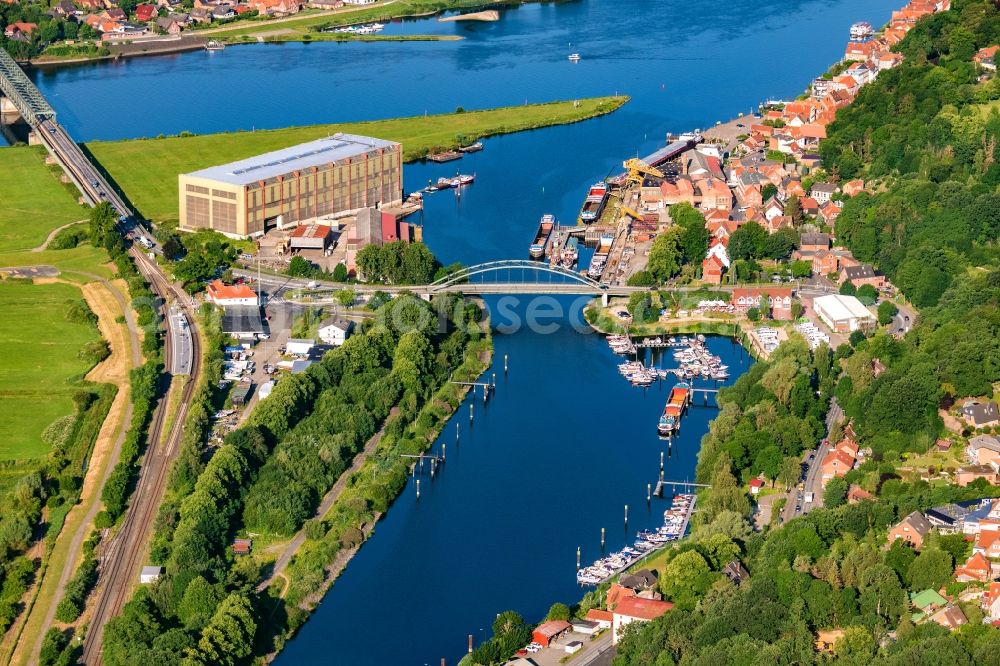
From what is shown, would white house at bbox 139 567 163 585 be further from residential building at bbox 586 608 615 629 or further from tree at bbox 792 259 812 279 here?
tree at bbox 792 259 812 279

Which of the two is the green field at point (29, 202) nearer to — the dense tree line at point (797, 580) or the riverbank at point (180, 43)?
the riverbank at point (180, 43)

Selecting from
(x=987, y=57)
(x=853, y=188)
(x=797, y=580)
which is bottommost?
(x=797, y=580)

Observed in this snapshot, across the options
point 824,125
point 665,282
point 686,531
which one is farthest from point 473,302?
point 824,125

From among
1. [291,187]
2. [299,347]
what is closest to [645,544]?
[299,347]

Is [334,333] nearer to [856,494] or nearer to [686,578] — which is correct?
[856,494]

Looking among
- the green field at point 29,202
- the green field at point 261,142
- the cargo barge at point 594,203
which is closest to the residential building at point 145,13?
the green field at point 261,142

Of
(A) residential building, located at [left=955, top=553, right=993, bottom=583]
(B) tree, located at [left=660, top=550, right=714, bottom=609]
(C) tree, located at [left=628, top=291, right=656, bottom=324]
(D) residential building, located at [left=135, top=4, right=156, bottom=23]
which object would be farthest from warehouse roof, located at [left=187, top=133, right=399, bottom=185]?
(D) residential building, located at [left=135, top=4, right=156, bottom=23]

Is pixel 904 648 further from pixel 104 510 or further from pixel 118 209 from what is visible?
pixel 118 209
